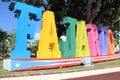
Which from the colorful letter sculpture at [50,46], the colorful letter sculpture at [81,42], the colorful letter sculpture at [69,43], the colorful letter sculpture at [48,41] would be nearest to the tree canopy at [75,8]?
the colorful letter sculpture at [50,46]

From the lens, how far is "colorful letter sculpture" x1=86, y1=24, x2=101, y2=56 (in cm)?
2525

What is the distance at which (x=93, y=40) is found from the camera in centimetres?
2534

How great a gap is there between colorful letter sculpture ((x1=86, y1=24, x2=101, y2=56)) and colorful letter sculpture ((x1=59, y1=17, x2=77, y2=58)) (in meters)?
2.38

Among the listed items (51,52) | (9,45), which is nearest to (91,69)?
(51,52)

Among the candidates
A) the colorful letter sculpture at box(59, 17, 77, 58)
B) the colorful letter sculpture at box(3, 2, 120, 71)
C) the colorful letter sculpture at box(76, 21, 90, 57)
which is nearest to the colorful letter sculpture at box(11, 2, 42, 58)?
the colorful letter sculpture at box(3, 2, 120, 71)

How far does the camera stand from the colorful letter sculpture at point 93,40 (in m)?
25.2

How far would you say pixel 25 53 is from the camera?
65.0ft

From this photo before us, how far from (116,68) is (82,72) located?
3.11m

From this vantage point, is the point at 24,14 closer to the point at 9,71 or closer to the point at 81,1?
the point at 9,71

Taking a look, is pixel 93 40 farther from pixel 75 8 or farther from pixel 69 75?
pixel 75 8

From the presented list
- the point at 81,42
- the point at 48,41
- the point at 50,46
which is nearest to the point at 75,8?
the point at 81,42

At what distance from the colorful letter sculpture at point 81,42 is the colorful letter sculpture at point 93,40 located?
3.22 feet

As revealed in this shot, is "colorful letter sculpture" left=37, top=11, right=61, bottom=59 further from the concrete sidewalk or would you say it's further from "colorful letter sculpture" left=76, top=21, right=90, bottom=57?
the concrete sidewalk

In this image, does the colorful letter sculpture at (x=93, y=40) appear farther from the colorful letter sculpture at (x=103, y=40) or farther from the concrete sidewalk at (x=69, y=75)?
the concrete sidewalk at (x=69, y=75)
